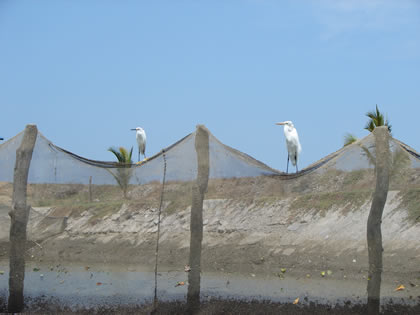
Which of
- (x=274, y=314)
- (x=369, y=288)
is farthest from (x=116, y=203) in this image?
(x=369, y=288)

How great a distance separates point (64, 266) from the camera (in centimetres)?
1155

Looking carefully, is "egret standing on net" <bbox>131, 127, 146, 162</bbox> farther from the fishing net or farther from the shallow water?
the shallow water

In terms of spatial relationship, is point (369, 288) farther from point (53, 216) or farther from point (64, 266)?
point (53, 216)

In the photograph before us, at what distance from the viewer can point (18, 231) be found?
9938 millimetres

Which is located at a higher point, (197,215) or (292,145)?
(292,145)

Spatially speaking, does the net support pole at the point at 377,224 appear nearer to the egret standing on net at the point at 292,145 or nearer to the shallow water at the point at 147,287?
the shallow water at the point at 147,287

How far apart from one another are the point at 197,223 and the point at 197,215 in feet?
0.43

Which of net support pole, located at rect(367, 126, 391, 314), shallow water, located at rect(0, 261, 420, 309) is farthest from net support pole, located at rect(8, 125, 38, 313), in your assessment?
net support pole, located at rect(367, 126, 391, 314)

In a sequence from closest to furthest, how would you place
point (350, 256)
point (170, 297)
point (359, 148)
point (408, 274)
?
point (170, 297)
point (359, 148)
point (408, 274)
point (350, 256)

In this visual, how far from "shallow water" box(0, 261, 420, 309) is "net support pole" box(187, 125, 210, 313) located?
0.93 feet

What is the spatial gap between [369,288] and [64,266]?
590cm

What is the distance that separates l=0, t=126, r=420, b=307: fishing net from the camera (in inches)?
395

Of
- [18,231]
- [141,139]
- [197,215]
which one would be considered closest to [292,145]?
[197,215]

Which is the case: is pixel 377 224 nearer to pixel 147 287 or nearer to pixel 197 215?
pixel 197 215
